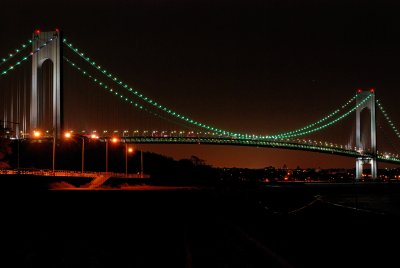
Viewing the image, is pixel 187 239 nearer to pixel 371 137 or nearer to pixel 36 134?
pixel 36 134

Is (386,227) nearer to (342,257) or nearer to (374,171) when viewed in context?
(342,257)

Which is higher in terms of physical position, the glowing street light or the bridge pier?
the glowing street light

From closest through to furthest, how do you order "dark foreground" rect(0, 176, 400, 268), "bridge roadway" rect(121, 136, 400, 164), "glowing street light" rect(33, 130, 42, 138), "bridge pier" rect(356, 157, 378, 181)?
"dark foreground" rect(0, 176, 400, 268) < "glowing street light" rect(33, 130, 42, 138) < "bridge roadway" rect(121, 136, 400, 164) < "bridge pier" rect(356, 157, 378, 181)

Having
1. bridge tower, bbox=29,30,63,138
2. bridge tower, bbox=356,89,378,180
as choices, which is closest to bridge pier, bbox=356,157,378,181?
bridge tower, bbox=356,89,378,180

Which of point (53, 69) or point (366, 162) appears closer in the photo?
point (53, 69)

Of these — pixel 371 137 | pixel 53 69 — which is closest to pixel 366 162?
pixel 371 137

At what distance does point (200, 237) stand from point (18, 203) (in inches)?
420

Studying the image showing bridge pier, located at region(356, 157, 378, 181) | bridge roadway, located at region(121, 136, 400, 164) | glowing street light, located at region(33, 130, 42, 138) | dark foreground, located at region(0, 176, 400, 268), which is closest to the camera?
dark foreground, located at region(0, 176, 400, 268)

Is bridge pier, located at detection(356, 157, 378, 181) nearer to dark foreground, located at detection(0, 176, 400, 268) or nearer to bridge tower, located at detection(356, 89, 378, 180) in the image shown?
bridge tower, located at detection(356, 89, 378, 180)

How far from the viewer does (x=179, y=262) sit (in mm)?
11055

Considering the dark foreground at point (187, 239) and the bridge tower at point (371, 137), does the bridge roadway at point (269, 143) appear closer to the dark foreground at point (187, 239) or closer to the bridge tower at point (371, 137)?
the bridge tower at point (371, 137)

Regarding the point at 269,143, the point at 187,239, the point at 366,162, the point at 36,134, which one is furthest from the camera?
the point at 366,162

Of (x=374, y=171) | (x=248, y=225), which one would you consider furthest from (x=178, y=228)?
(x=374, y=171)

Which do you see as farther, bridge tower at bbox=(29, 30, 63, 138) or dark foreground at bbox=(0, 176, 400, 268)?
bridge tower at bbox=(29, 30, 63, 138)
